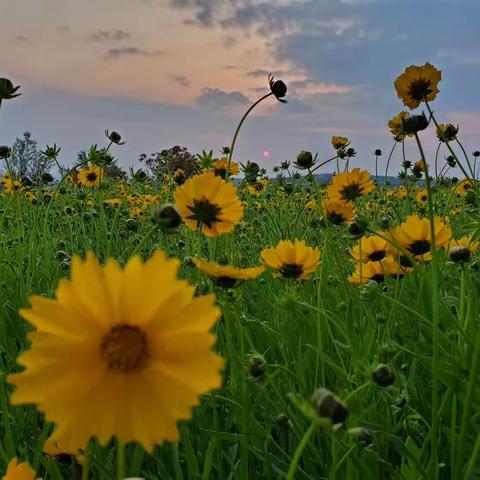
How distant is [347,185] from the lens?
1602 mm

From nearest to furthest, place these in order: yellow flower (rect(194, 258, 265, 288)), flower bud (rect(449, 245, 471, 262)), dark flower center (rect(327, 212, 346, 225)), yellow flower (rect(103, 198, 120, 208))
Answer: yellow flower (rect(194, 258, 265, 288))
flower bud (rect(449, 245, 471, 262))
dark flower center (rect(327, 212, 346, 225))
yellow flower (rect(103, 198, 120, 208))

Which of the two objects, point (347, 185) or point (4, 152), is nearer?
point (347, 185)

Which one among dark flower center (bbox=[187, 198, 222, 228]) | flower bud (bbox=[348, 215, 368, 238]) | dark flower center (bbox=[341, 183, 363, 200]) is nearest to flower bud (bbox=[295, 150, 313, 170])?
dark flower center (bbox=[341, 183, 363, 200])

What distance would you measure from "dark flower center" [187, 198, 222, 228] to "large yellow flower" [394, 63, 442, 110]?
520 mm

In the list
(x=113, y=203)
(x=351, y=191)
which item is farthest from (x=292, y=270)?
(x=113, y=203)

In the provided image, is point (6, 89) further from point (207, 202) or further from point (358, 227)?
point (358, 227)

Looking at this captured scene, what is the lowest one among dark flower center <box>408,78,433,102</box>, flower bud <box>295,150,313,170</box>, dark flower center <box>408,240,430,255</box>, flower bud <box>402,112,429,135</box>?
dark flower center <box>408,240,430,255</box>

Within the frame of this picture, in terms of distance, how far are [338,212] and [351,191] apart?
0.13m

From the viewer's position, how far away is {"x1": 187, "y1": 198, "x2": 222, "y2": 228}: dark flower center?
93 centimetres

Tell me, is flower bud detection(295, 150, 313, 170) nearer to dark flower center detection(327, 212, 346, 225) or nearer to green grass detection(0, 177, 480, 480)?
dark flower center detection(327, 212, 346, 225)

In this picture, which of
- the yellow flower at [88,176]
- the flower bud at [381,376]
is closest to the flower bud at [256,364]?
the flower bud at [381,376]

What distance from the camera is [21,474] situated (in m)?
0.42

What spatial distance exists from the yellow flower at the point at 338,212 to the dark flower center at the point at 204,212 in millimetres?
577

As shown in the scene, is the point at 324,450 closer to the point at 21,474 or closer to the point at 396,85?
the point at 21,474
